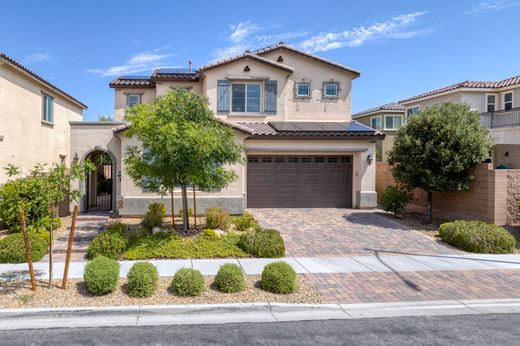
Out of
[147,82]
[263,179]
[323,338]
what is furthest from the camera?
[147,82]

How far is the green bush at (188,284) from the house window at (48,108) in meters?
15.3

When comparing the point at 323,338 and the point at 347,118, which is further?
the point at 347,118

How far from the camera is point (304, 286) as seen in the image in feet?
26.5

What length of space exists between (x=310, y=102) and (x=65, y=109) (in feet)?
47.2

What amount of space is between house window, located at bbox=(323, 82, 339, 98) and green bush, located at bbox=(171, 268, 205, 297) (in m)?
16.0

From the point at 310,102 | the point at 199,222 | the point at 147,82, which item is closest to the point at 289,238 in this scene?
the point at 199,222

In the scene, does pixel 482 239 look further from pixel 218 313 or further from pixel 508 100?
pixel 508 100

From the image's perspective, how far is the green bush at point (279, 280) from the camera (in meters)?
7.61

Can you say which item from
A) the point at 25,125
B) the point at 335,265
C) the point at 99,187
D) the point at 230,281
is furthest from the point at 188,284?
the point at 99,187

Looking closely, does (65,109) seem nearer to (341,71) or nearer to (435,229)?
(341,71)

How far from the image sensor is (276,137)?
18031 millimetres

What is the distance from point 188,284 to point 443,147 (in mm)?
11338

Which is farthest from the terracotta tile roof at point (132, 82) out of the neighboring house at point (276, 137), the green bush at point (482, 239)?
the green bush at point (482, 239)

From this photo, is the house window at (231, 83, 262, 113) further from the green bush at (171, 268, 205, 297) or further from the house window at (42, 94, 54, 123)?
the green bush at (171, 268, 205, 297)
